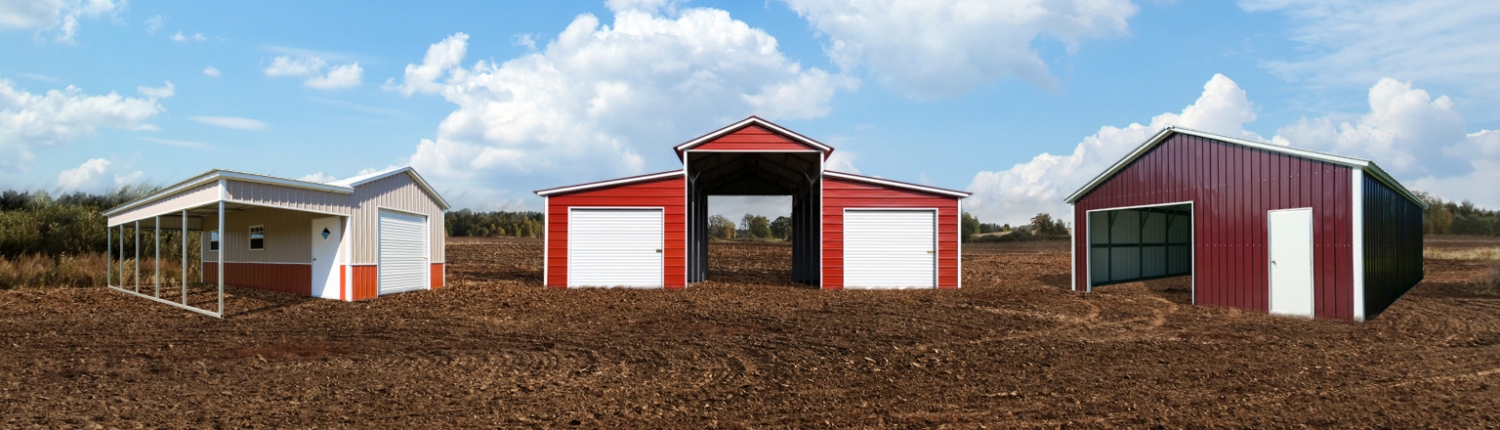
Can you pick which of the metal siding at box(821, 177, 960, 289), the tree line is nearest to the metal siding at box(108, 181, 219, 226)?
the metal siding at box(821, 177, 960, 289)

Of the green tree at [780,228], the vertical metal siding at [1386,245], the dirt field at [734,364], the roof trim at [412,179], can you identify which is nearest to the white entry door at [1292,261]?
the dirt field at [734,364]

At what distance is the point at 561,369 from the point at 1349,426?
21.4 feet

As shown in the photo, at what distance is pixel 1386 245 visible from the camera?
47.4ft

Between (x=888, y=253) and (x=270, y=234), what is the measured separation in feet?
40.9

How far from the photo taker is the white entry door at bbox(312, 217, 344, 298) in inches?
578

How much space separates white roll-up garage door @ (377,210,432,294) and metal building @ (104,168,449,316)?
0.02 metres

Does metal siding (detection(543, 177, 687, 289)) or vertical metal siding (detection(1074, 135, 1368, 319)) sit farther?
metal siding (detection(543, 177, 687, 289))

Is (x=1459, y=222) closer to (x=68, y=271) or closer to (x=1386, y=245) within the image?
(x=1386, y=245)

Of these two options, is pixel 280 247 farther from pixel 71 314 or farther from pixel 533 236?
pixel 533 236

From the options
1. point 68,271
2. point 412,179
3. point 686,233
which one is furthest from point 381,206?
point 68,271

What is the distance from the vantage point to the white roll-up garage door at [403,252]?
15562mm

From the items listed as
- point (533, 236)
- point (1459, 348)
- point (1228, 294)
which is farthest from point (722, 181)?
point (533, 236)

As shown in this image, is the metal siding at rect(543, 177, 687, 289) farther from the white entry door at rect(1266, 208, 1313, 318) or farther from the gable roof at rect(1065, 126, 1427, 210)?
the white entry door at rect(1266, 208, 1313, 318)

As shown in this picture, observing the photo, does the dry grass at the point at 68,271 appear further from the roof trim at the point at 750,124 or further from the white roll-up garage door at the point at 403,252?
the roof trim at the point at 750,124
